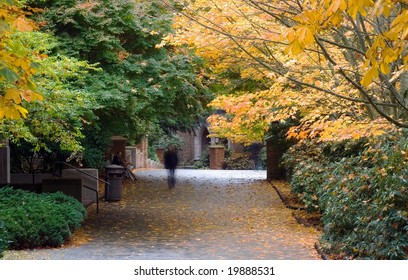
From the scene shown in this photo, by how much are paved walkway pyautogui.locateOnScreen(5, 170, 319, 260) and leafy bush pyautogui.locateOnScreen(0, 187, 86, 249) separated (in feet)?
0.96

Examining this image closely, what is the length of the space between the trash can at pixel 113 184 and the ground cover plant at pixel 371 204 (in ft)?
32.8

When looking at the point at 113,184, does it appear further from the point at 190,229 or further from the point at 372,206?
the point at 372,206

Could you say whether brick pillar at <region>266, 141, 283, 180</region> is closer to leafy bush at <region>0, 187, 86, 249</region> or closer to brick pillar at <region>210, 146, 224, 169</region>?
leafy bush at <region>0, 187, 86, 249</region>

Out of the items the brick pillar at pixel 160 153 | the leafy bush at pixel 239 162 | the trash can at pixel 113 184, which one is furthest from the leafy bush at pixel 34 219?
the brick pillar at pixel 160 153

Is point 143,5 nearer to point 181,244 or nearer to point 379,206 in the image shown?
point 181,244

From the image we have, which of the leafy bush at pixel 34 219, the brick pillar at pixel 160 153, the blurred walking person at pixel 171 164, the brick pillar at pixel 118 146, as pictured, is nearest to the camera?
the leafy bush at pixel 34 219

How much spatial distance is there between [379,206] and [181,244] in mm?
5363

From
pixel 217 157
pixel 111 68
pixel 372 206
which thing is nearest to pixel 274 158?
pixel 111 68

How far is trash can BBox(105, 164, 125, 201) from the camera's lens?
23734 mm

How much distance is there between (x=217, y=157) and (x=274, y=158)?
19969 mm

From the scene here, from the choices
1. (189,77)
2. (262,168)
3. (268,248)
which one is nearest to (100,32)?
(189,77)

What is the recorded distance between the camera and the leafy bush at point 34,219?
13031mm

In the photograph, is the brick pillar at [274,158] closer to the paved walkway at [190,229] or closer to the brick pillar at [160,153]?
the paved walkway at [190,229]

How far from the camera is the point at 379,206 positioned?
33.8 ft
